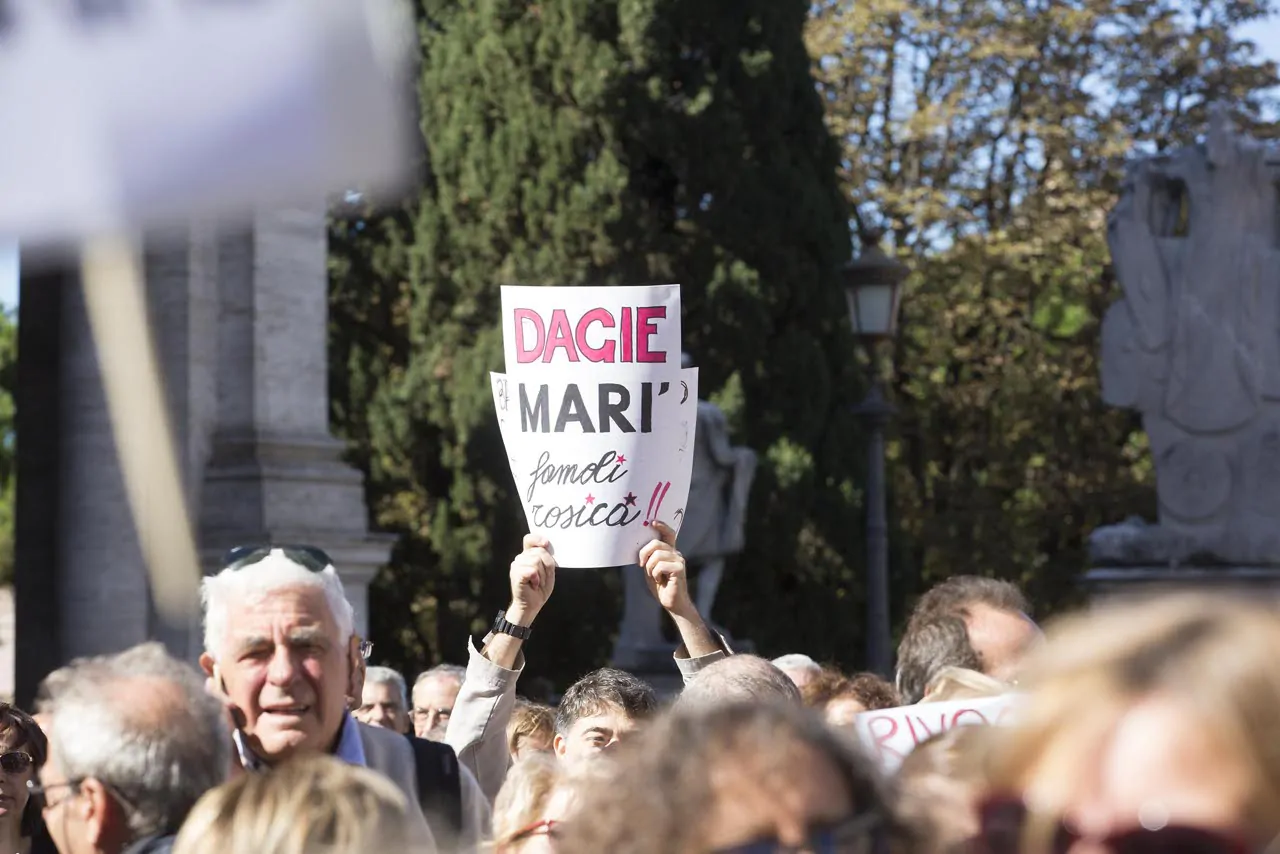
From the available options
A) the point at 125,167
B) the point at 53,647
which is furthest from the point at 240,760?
the point at 53,647

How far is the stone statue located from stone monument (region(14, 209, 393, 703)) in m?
3.70

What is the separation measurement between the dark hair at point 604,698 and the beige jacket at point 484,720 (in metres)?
0.32

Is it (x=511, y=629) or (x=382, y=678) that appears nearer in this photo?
(x=511, y=629)

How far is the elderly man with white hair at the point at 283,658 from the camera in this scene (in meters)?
3.72

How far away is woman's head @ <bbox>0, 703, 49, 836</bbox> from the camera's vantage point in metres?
4.85

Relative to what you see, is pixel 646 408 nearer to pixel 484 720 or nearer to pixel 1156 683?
pixel 484 720

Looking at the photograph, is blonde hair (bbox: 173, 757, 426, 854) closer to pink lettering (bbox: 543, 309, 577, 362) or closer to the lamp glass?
pink lettering (bbox: 543, 309, 577, 362)

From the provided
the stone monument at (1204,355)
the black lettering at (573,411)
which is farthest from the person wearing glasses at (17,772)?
the stone monument at (1204,355)

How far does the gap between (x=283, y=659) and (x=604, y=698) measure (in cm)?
142

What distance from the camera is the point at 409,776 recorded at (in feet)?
12.8

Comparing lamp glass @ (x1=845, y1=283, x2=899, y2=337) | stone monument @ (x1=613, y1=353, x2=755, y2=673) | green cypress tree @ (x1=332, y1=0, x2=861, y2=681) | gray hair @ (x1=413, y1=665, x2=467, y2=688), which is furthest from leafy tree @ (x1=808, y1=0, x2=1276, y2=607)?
gray hair @ (x1=413, y1=665, x2=467, y2=688)

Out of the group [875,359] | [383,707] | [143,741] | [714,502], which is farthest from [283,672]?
[714,502]

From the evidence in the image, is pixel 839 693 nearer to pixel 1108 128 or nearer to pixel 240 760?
pixel 240 760

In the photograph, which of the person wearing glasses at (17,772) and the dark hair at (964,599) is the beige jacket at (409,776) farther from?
the dark hair at (964,599)
